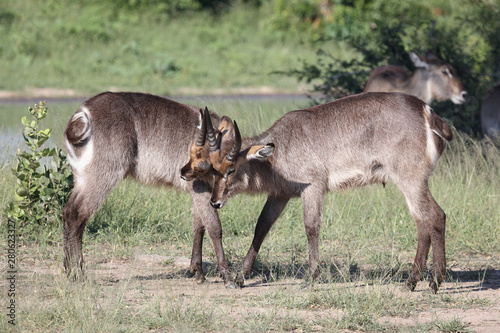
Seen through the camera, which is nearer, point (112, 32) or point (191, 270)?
point (191, 270)

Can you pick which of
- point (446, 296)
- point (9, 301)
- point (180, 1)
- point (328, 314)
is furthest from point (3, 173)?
point (180, 1)

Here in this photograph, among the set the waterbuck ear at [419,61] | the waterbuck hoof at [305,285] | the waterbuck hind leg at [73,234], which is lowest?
the waterbuck hoof at [305,285]

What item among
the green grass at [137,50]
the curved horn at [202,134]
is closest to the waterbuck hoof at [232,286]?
the curved horn at [202,134]

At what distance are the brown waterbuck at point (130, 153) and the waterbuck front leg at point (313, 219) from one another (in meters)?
0.67

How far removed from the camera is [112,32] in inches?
728

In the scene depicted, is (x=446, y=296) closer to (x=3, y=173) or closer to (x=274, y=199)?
(x=274, y=199)

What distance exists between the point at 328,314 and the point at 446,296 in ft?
3.24

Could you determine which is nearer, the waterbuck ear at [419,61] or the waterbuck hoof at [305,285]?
the waterbuck hoof at [305,285]

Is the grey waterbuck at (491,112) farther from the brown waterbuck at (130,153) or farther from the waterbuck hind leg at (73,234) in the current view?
the waterbuck hind leg at (73,234)

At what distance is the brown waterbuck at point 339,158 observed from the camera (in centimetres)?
526

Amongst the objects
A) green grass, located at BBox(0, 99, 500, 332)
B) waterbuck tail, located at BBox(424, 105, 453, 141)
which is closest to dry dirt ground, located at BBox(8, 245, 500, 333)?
green grass, located at BBox(0, 99, 500, 332)

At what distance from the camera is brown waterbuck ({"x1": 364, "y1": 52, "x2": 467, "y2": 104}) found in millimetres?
8688

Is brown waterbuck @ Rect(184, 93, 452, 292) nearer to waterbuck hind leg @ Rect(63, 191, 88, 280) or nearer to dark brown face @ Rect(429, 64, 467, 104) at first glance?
waterbuck hind leg @ Rect(63, 191, 88, 280)

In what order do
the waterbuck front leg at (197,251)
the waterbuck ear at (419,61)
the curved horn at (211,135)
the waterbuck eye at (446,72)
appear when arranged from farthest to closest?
the waterbuck ear at (419,61), the waterbuck eye at (446,72), the waterbuck front leg at (197,251), the curved horn at (211,135)
